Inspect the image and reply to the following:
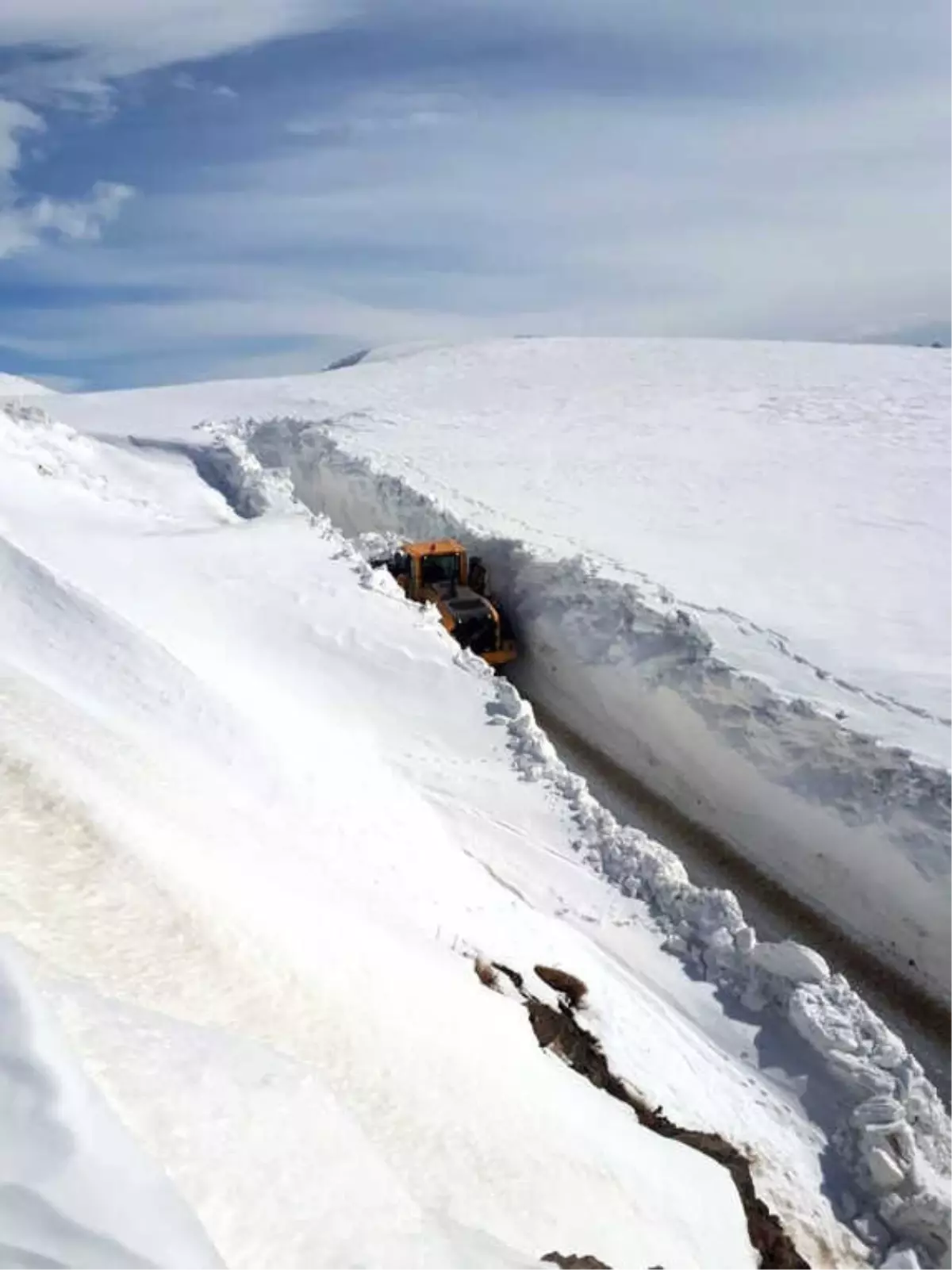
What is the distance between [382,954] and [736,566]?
1207cm

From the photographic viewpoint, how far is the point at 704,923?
9.88m

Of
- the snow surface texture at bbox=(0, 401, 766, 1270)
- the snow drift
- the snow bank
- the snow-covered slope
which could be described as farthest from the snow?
the snow drift

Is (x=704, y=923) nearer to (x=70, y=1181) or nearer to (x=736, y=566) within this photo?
(x=70, y=1181)

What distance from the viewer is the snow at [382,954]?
4469mm

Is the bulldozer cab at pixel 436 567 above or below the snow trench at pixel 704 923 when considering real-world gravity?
above

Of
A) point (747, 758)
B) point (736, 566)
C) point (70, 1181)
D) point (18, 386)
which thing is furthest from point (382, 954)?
point (18, 386)

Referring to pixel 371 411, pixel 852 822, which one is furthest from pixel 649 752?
pixel 371 411

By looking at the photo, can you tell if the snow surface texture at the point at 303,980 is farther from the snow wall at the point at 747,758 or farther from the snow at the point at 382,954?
the snow wall at the point at 747,758

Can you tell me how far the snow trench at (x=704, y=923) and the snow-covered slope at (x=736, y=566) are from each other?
9cm

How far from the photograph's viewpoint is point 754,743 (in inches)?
494

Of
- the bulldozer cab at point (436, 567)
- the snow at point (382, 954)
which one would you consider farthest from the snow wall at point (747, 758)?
the bulldozer cab at point (436, 567)

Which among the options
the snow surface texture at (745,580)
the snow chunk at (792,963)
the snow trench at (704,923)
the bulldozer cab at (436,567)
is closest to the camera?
the snow trench at (704,923)

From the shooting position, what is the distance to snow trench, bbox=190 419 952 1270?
299 inches

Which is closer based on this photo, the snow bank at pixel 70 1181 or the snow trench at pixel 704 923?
the snow bank at pixel 70 1181
